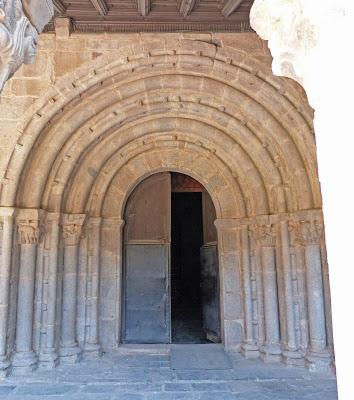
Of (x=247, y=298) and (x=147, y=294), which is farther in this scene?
(x=147, y=294)

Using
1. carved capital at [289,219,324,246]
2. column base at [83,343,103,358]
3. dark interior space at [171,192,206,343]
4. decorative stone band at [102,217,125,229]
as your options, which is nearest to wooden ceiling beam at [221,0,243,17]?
carved capital at [289,219,324,246]

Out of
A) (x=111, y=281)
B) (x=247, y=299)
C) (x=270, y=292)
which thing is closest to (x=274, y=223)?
(x=270, y=292)

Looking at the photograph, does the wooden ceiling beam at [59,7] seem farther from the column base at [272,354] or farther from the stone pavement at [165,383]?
the column base at [272,354]

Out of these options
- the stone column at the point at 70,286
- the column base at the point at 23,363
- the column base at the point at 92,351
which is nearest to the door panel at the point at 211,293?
the column base at the point at 92,351

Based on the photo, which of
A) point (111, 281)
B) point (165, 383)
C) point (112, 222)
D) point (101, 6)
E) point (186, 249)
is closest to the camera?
point (165, 383)

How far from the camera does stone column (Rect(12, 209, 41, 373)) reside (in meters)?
4.23

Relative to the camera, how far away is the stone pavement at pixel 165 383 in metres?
3.55

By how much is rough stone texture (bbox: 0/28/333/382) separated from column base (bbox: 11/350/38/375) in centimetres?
2

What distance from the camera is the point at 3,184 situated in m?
4.21

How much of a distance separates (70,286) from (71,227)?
78cm

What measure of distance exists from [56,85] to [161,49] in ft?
4.49

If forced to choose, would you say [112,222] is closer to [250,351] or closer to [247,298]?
[247,298]

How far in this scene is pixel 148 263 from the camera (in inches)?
220

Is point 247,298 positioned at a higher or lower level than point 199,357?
higher
